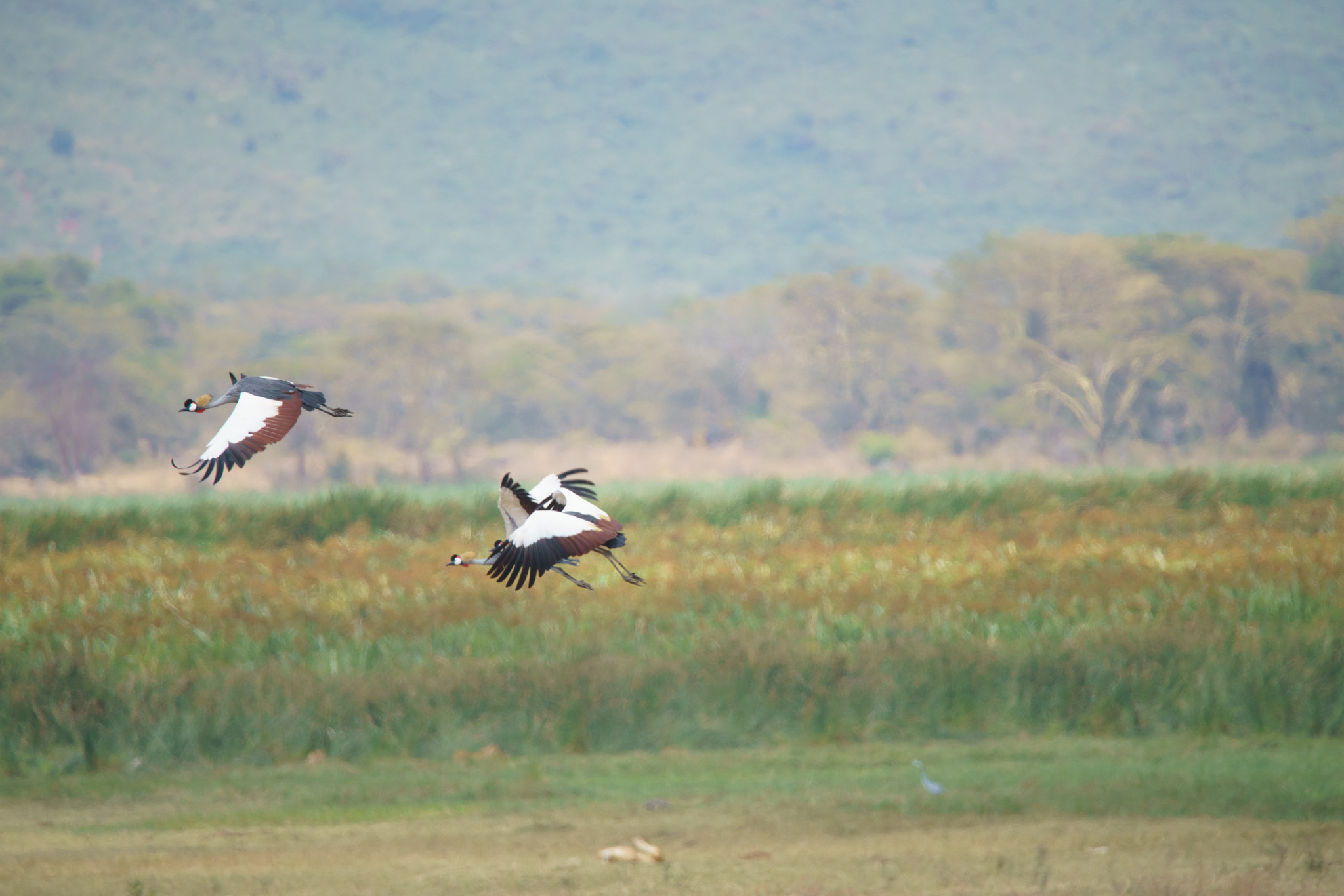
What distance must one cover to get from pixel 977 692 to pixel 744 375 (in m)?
125

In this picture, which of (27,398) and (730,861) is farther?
(27,398)

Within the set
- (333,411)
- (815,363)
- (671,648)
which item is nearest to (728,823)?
(671,648)

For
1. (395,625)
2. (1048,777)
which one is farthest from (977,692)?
(395,625)

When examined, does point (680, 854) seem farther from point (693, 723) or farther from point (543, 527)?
point (543, 527)

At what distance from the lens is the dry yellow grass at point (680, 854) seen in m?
14.9

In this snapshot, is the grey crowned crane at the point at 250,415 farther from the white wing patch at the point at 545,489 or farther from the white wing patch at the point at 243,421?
the white wing patch at the point at 545,489

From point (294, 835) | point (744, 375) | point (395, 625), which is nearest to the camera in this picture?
point (294, 835)

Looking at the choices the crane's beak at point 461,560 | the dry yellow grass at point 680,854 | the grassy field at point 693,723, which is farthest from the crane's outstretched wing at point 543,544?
the grassy field at point 693,723

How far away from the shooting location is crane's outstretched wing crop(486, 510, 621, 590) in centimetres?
389

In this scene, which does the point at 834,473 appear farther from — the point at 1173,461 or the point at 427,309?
the point at 427,309

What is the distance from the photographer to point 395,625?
26531mm

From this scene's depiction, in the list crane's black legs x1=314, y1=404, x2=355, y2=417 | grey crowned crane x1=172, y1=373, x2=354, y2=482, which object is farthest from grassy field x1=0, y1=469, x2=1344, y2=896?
grey crowned crane x1=172, y1=373, x2=354, y2=482

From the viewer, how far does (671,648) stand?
2498 cm

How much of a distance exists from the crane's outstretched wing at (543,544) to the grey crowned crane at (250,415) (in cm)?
62
